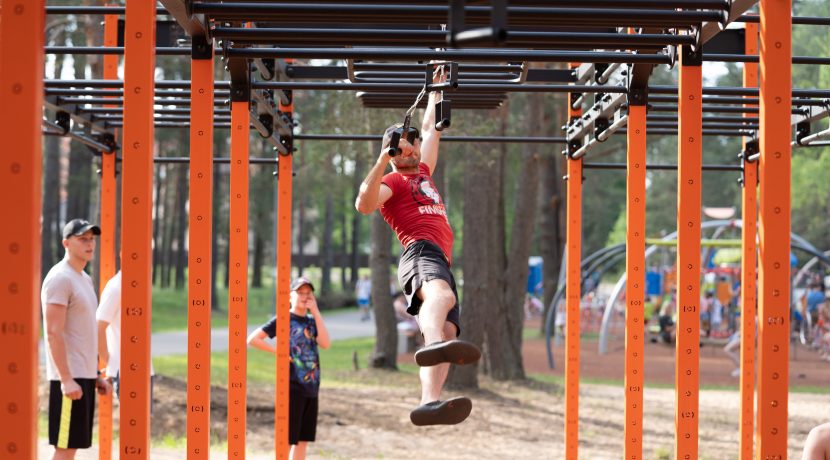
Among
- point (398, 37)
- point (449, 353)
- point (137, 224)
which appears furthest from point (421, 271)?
point (137, 224)

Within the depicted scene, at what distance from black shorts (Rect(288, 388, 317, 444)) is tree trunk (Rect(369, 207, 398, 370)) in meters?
9.79

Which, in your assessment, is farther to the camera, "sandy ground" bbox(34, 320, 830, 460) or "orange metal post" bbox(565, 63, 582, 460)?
"sandy ground" bbox(34, 320, 830, 460)

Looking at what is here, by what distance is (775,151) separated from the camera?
136 inches

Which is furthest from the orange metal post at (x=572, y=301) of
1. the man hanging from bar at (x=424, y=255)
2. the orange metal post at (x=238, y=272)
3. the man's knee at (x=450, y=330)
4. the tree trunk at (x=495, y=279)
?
the tree trunk at (x=495, y=279)

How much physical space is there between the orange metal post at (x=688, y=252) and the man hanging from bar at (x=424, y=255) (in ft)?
2.97

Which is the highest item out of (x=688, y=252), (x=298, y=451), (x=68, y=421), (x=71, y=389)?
(x=688, y=252)

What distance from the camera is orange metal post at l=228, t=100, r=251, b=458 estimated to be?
17.3ft

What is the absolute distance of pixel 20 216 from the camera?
2594 mm

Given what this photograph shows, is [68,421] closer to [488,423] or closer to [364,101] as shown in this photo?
[364,101]

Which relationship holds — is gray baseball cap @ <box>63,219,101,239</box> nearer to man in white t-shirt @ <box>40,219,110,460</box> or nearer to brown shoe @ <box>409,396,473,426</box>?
man in white t-shirt @ <box>40,219,110,460</box>

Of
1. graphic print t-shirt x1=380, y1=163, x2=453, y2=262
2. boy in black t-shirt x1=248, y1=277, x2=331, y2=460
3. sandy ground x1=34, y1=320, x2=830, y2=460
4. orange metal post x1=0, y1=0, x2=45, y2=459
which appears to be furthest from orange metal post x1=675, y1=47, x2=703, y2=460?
sandy ground x1=34, y1=320, x2=830, y2=460

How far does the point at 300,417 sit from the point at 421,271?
2841 mm

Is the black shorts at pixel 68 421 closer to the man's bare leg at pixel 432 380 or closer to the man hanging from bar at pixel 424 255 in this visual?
the man hanging from bar at pixel 424 255

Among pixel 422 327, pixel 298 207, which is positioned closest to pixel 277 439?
pixel 422 327
